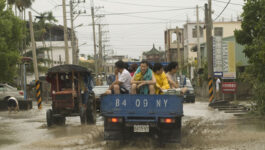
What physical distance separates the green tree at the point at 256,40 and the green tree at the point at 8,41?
17.6 metres

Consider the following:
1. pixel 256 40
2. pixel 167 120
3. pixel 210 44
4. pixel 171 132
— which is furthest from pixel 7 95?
pixel 167 120

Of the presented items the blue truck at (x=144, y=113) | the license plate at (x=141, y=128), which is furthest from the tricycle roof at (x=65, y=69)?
the license plate at (x=141, y=128)

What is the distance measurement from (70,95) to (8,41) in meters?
18.6

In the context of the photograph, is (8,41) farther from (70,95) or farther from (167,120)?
(167,120)

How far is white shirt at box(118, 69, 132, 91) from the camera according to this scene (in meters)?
Result: 13.0

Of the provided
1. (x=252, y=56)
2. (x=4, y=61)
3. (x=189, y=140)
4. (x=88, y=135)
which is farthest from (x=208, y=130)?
(x=4, y=61)

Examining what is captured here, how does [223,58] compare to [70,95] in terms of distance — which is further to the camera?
[223,58]

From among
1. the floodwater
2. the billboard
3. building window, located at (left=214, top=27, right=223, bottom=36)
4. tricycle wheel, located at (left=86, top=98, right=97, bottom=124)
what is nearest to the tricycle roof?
tricycle wheel, located at (left=86, top=98, right=97, bottom=124)

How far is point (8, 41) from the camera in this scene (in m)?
35.9

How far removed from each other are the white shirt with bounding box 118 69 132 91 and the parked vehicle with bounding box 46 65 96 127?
230 inches

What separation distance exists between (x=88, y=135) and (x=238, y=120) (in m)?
7.18

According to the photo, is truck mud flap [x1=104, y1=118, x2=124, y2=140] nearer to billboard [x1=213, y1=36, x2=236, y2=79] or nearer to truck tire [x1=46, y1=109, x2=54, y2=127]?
truck tire [x1=46, y1=109, x2=54, y2=127]

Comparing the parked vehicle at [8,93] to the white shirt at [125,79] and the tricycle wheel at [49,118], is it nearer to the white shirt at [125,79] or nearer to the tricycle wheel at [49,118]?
the tricycle wheel at [49,118]

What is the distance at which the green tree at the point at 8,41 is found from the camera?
34.2m
